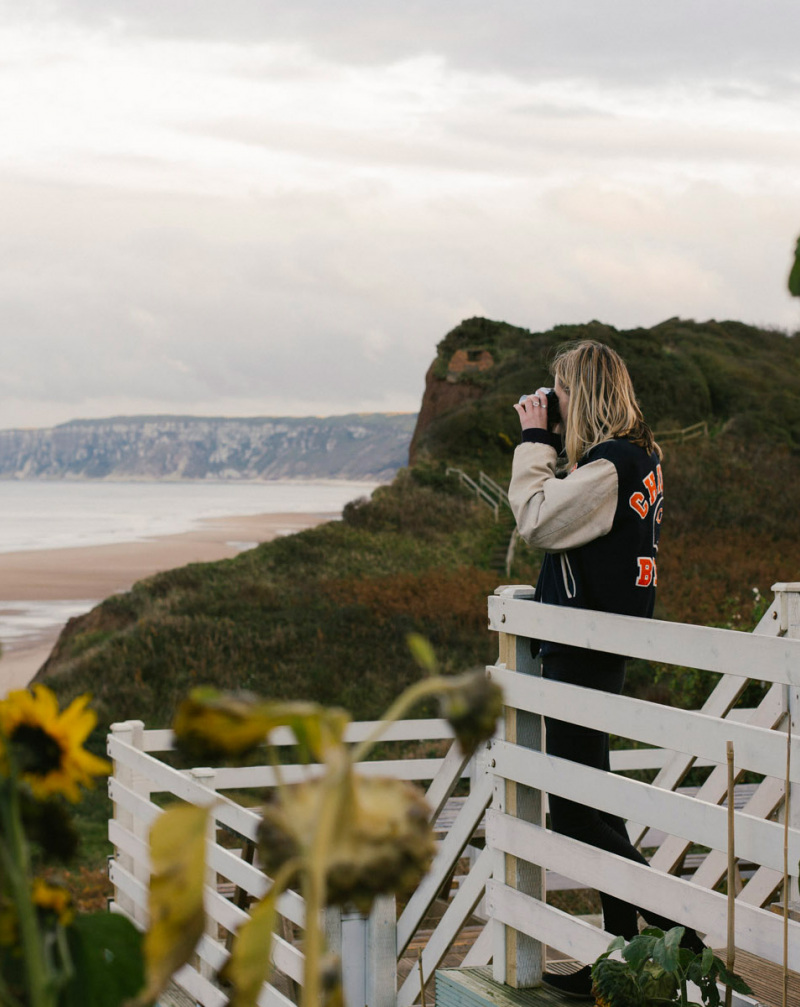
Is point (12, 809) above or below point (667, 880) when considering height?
above

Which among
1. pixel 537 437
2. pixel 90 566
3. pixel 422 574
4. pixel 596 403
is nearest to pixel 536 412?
pixel 537 437

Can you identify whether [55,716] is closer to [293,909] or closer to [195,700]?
[195,700]

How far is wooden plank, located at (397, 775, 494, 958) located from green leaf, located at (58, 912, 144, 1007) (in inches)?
123

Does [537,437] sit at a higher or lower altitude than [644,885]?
higher

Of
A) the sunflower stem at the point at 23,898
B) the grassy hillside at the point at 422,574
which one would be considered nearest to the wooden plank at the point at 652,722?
the sunflower stem at the point at 23,898

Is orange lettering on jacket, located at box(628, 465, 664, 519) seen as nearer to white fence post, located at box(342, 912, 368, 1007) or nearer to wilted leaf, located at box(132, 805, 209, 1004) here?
white fence post, located at box(342, 912, 368, 1007)

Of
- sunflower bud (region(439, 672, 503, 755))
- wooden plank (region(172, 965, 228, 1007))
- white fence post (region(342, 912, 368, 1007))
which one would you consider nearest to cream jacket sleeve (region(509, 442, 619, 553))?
white fence post (region(342, 912, 368, 1007))

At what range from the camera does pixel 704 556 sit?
24391 millimetres

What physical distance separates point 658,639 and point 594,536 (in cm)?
54

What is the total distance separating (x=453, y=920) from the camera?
12.6ft

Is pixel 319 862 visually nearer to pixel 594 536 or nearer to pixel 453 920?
pixel 594 536

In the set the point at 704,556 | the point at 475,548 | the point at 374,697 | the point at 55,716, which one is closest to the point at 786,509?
the point at 704,556

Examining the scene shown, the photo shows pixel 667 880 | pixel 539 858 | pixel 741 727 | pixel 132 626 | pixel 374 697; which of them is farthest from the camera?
pixel 132 626

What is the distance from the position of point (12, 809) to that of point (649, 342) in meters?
46.8
